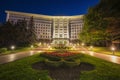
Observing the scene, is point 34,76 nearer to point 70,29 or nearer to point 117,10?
point 117,10

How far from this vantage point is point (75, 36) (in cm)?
9400

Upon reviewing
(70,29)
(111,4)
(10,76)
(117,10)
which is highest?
(70,29)

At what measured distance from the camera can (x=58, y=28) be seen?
96.1 meters

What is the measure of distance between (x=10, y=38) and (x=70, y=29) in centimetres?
6948

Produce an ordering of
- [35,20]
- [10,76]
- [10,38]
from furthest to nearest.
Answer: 1. [35,20]
2. [10,38]
3. [10,76]

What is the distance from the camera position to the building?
9262 cm

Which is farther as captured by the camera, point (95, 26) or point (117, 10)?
point (95, 26)

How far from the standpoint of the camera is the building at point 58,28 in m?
92.6

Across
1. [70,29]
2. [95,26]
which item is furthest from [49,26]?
[95,26]

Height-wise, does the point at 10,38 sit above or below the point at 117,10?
below

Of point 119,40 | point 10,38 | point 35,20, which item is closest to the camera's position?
point 119,40

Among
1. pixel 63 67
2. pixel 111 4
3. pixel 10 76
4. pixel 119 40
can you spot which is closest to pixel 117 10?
pixel 111 4

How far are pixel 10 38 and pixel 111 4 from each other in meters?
28.7

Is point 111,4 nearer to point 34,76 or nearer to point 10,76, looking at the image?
point 34,76
